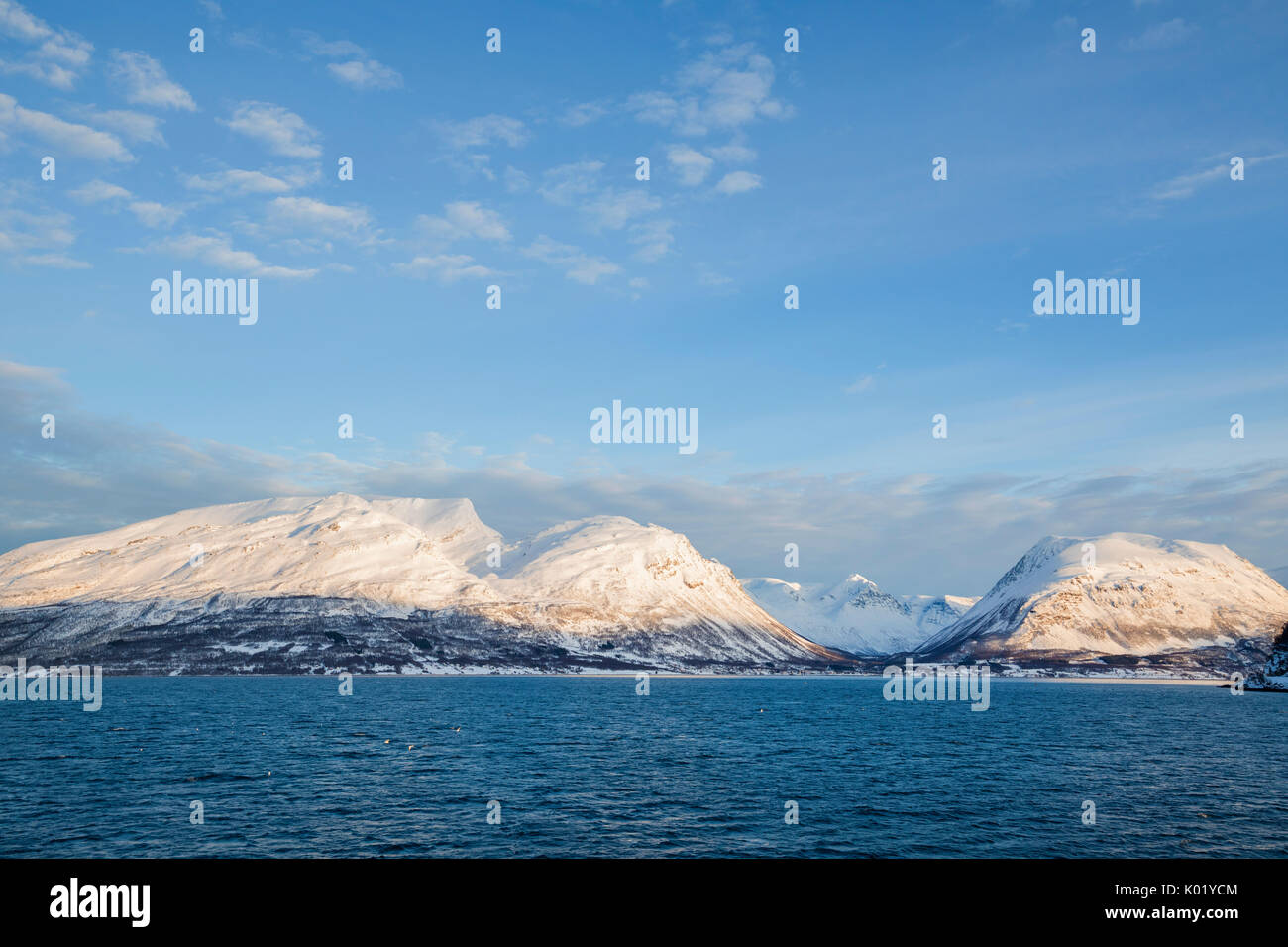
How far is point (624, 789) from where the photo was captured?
2613 inches

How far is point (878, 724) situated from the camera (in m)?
140

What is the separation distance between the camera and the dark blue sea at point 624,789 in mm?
47875

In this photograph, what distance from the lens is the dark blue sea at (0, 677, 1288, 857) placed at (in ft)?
157

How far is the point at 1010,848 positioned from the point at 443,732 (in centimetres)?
8338

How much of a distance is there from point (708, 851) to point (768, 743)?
60.2 meters

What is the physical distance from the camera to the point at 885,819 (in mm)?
55625

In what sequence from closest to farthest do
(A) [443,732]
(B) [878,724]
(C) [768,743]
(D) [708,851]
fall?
(D) [708,851], (C) [768,743], (A) [443,732], (B) [878,724]
